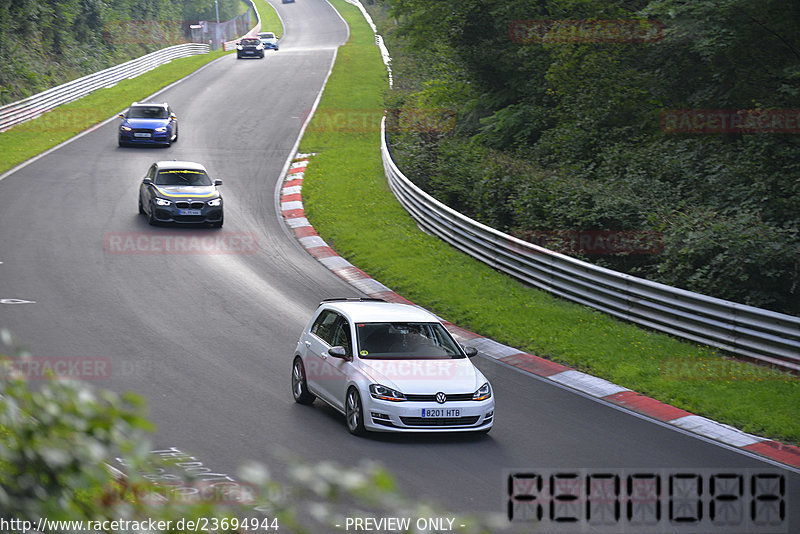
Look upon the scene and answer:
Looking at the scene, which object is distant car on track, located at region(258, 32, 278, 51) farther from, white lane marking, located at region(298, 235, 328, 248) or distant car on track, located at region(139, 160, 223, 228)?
white lane marking, located at region(298, 235, 328, 248)

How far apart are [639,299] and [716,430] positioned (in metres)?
4.86

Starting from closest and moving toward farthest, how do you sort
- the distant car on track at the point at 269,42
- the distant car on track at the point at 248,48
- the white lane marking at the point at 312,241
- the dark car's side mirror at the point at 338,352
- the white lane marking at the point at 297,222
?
1. the dark car's side mirror at the point at 338,352
2. the white lane marking at the point at 312,241
3. the white lane marking at the point at 297,222
4. the distant car on track at the point at 248,48
5. the distant car on track at the point at 269,42

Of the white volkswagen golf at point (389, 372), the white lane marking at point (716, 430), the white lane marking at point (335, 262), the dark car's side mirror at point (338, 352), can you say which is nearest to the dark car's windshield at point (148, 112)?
the white lane marking at point (335, 262)

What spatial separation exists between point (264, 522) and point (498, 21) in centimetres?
2417

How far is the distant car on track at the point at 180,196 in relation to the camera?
24422 mm

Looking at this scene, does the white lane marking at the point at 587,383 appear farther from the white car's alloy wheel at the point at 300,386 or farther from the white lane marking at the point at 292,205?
the white lane marking at the point at 292,205

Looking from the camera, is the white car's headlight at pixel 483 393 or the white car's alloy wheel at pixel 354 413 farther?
the white car's headlight at pixel 483 393

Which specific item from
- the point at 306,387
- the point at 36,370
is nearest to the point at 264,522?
the point at 306,387

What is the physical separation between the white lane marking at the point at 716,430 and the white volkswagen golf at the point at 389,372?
283 centimetres

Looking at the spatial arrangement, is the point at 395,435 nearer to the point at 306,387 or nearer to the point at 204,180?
the point at 306,387

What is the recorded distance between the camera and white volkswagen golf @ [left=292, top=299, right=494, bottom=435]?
1088 centimetres

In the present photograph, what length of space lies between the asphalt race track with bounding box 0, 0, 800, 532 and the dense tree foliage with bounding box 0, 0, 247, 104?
1321cm

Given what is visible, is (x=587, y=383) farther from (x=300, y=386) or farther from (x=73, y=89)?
(x=73, y=89)

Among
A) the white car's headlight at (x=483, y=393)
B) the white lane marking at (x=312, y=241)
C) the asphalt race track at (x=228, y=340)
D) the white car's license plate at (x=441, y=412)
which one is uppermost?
the white car's headlight at (x=483, y=393)
